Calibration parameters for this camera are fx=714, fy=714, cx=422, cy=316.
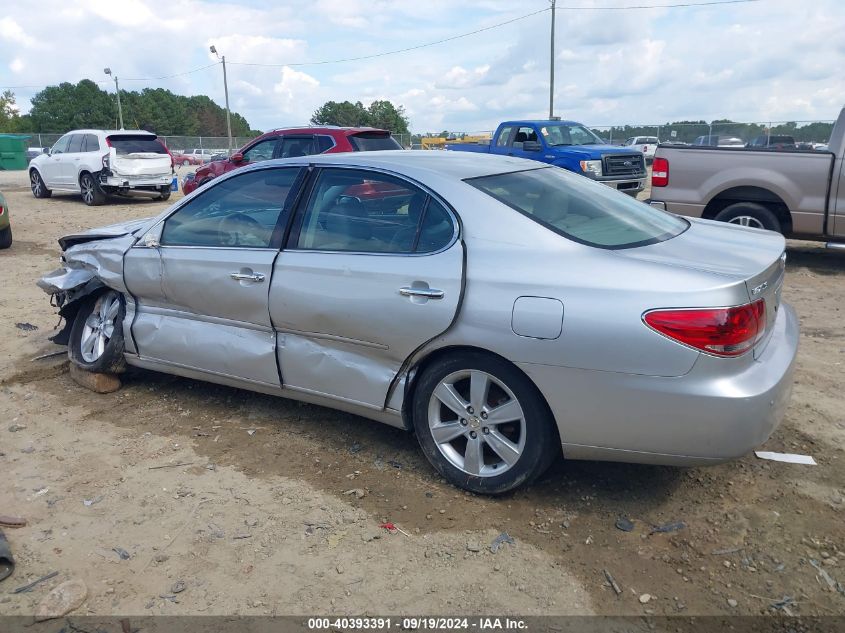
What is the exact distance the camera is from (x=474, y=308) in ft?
10.7

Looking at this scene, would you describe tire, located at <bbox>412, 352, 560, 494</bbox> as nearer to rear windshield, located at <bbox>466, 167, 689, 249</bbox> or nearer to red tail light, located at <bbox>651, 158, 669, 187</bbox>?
rear windshield, located at <bbox>466, 167, 689, 249</bbox>

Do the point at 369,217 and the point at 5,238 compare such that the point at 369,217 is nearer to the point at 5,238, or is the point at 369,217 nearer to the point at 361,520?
the point at 361,520

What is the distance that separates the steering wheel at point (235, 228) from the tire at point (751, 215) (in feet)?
19.9

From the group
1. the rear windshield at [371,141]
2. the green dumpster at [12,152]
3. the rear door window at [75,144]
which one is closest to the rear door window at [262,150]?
the rear windshield at [371,141]

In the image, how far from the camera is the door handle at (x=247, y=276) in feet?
13.1

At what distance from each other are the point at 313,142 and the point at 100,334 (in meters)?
7.89

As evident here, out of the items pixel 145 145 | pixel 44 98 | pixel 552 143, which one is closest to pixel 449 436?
pixel 552 143

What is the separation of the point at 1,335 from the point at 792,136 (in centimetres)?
2697

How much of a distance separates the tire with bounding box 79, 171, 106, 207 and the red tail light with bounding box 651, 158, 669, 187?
12825 millimetres

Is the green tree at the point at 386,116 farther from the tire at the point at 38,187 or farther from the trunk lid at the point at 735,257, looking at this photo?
the trunk lid at the point at 735,257

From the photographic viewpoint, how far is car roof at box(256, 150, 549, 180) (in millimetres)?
3740

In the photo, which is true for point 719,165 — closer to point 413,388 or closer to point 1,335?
point 413,388

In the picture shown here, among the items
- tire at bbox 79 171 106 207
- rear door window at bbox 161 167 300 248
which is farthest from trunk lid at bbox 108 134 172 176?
rear door window at bbox 161 167 300 248

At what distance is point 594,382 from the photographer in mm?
3008
